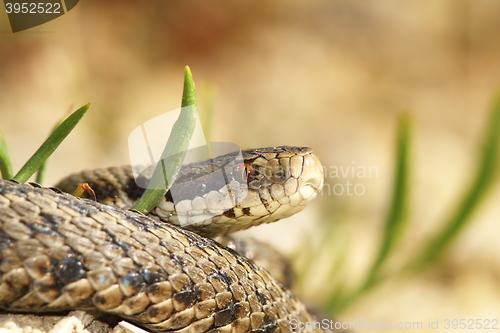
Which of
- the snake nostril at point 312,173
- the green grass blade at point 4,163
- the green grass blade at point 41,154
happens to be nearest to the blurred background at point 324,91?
the snake nostril at point 312,173

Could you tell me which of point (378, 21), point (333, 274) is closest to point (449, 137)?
point (378, 21)

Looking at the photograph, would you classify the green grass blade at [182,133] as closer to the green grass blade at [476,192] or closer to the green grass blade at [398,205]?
the green grass blade at [398,205]

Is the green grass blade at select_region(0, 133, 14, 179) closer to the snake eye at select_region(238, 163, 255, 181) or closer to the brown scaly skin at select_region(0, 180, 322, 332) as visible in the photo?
the brown scaly skin at select_region(0, 180, 322, 332)

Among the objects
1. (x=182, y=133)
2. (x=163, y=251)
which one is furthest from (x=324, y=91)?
(x=163, y=251)

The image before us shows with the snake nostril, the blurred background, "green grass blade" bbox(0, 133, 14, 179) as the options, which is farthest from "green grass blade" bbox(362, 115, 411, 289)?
"green grass blade" bbox(0, 133, 14, 179)

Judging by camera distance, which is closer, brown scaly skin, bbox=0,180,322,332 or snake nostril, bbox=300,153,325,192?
brown scaly skin, bbox=0,180,322,332

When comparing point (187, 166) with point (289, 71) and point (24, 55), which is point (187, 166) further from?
Result: point (289, 71)
